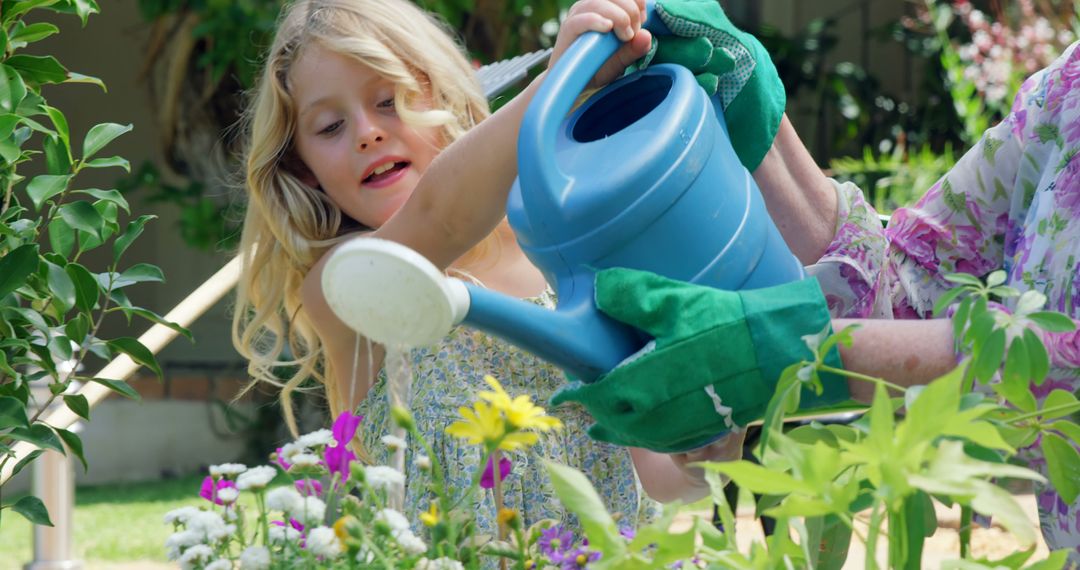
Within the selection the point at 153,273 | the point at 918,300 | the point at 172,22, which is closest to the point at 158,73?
the point at 172,22

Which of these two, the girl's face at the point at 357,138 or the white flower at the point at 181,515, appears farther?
the girl's face at the point at 357,138

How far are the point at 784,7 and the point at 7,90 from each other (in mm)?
5796

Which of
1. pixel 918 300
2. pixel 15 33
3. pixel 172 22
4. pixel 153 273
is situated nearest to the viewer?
pixel 918 300

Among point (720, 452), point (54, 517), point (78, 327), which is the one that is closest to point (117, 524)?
point (54, 517)

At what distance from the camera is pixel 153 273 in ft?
5.64

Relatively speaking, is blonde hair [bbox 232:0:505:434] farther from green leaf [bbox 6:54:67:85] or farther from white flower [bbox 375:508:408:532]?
white flower [bbox 375:508:408:532]

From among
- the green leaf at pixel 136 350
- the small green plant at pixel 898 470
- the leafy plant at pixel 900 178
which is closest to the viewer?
the small green plant at pixel 898 470

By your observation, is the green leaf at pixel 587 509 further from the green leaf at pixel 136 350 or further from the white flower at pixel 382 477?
the green leaf at pixel 136 350

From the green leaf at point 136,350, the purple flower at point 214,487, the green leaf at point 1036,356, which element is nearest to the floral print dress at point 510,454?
the green leaf at point 136,350

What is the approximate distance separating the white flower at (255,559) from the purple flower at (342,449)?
5.5 inches

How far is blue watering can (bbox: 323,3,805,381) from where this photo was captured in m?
0.97

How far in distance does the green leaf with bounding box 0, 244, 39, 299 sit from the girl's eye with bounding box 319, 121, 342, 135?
1.59ft

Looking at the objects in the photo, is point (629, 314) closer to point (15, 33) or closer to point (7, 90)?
point (7, 90)

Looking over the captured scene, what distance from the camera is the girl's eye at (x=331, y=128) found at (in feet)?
5.86
